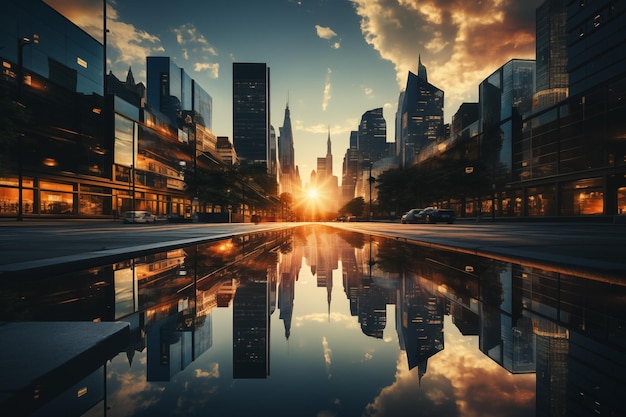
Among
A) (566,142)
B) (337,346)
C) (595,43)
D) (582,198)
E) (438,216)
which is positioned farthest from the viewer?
(566,142)

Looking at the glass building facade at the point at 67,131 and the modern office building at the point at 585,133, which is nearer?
the modern office building at the point at 585,133

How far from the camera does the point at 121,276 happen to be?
582 centimetres

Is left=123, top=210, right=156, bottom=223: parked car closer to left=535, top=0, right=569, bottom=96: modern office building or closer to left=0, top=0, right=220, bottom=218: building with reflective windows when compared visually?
left=0, top=0, right=220, bottom=218: building with reflective windows

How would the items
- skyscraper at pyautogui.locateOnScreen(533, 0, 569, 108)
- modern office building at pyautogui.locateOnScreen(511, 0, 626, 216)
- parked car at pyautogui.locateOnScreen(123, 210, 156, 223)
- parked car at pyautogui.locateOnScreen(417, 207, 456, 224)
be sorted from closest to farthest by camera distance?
parked car at pyautogui.locateOnScreen(417, 207, 456, 224) < modern office building at pyautogui.locateOnScreen(511, 0, 626, 216) < parked car at pyautogui.locateOnScreen(123, 210, 156, 223) < skyscraper at pyautogui.locateOnScreen(533, 0, 569, 108)

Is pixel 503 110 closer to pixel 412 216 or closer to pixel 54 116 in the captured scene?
pixel 412 216

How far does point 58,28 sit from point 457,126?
92884mm

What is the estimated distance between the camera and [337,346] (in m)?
2.78

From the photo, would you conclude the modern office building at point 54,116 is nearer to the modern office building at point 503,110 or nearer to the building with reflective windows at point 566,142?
the building with reflective windows at point 566,142

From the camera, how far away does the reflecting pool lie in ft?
5.85

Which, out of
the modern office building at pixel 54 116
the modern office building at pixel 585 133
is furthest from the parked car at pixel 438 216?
the modern office building at pixel 54 116

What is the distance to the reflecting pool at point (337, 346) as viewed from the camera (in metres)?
1.78

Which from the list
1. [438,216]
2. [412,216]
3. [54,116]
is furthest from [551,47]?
[54,116]

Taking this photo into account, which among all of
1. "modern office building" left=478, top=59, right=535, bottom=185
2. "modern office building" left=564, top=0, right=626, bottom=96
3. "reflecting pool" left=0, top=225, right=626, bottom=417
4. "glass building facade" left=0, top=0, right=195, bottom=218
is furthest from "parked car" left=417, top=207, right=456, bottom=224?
"glass building facade" left=0, top=0, right=195, bottom=218

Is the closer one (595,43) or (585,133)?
(585,133)
